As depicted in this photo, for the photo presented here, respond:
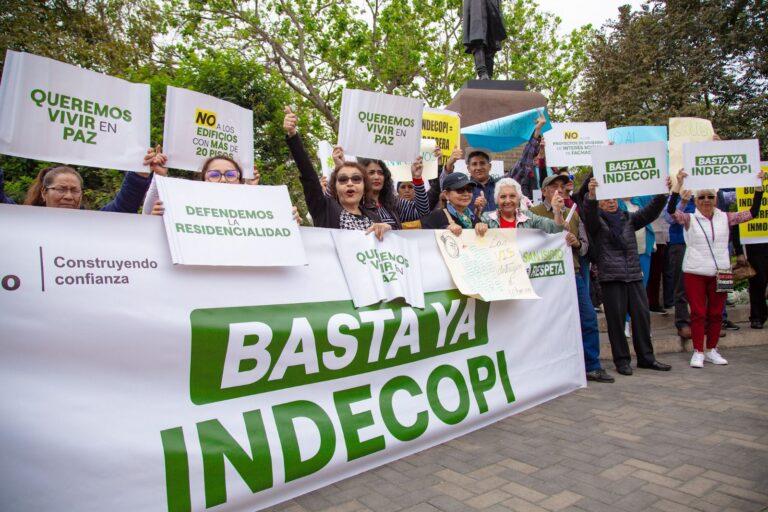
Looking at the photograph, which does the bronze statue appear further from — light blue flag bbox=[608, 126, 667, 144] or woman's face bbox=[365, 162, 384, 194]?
woman's face bbox=[365, 162, 384, 194]

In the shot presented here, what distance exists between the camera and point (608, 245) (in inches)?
210

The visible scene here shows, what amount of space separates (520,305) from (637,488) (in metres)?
1.75

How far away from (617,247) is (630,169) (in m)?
0.81

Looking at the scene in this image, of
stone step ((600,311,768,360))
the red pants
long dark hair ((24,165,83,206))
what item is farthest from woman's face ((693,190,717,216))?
long dark hair ((24,165,83,206))

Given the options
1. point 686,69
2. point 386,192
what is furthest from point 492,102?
point 686,69

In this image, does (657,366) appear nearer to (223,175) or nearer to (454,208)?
(454,208)

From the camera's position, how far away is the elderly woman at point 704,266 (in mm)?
5531

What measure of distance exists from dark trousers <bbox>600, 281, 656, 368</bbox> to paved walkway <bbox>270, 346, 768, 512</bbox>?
2.74 feet

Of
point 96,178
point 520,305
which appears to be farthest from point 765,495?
point 96,178

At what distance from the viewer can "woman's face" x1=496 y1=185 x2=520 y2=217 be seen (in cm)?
489

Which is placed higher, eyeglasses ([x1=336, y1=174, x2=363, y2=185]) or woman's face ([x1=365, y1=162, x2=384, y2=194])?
woman's face ([x1=365, y1=162, x2=384, y2=194])

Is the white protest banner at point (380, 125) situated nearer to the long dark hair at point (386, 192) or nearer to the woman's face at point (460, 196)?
the long dark hair at point (386, 192)

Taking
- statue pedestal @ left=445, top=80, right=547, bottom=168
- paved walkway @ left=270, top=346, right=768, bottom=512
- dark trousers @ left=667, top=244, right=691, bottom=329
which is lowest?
paved walkway @ left=270, top=346, right=768, bottom=512

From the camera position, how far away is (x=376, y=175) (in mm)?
4523
